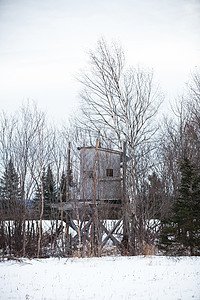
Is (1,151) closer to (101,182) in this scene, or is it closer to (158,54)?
(101,182)

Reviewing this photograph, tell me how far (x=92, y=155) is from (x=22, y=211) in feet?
12.9

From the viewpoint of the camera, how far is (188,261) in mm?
9922

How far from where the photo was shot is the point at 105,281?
24.7 ft

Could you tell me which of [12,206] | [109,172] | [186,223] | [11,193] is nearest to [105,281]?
[186,223]

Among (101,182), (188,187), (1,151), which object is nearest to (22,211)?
(1,151)

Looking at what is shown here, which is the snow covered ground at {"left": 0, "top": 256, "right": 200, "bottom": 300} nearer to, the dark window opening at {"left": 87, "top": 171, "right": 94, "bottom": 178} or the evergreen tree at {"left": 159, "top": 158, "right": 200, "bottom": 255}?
the evergreen tree at {"left": 159, "top": 158, "right": 200, "bottom": 255}

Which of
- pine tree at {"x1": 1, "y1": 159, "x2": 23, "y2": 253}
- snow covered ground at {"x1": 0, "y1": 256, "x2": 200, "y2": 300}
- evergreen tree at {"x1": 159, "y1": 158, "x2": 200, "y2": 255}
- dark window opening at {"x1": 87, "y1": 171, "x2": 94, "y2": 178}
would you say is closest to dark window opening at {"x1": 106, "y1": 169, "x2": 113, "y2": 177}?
dark window opening at {"x1": 87, "y1": 171, "x2": 94, "y2": 178}

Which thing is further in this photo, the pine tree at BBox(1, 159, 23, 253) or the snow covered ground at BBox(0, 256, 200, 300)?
the pine tree at BBox(1, 159, 23, 253)

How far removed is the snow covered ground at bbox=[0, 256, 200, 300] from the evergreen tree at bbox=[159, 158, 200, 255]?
1071 mm

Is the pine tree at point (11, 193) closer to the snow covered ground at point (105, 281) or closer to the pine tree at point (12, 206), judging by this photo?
the pine tree at point (12, 206)

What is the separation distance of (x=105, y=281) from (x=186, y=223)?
4887 millimetres

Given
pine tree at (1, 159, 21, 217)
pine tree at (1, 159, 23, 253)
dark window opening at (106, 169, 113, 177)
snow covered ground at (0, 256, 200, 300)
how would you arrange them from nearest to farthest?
snow covered ground at (0, 256, 200, 300)
pine tree at (1, 159, 23, 253)
pine tree at (1, 159, 21, 217)
dark window opening at (106, 169, 113, 177)

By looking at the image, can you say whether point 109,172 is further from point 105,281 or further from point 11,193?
point 105,281

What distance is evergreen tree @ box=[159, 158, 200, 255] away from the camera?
36.9 ft
